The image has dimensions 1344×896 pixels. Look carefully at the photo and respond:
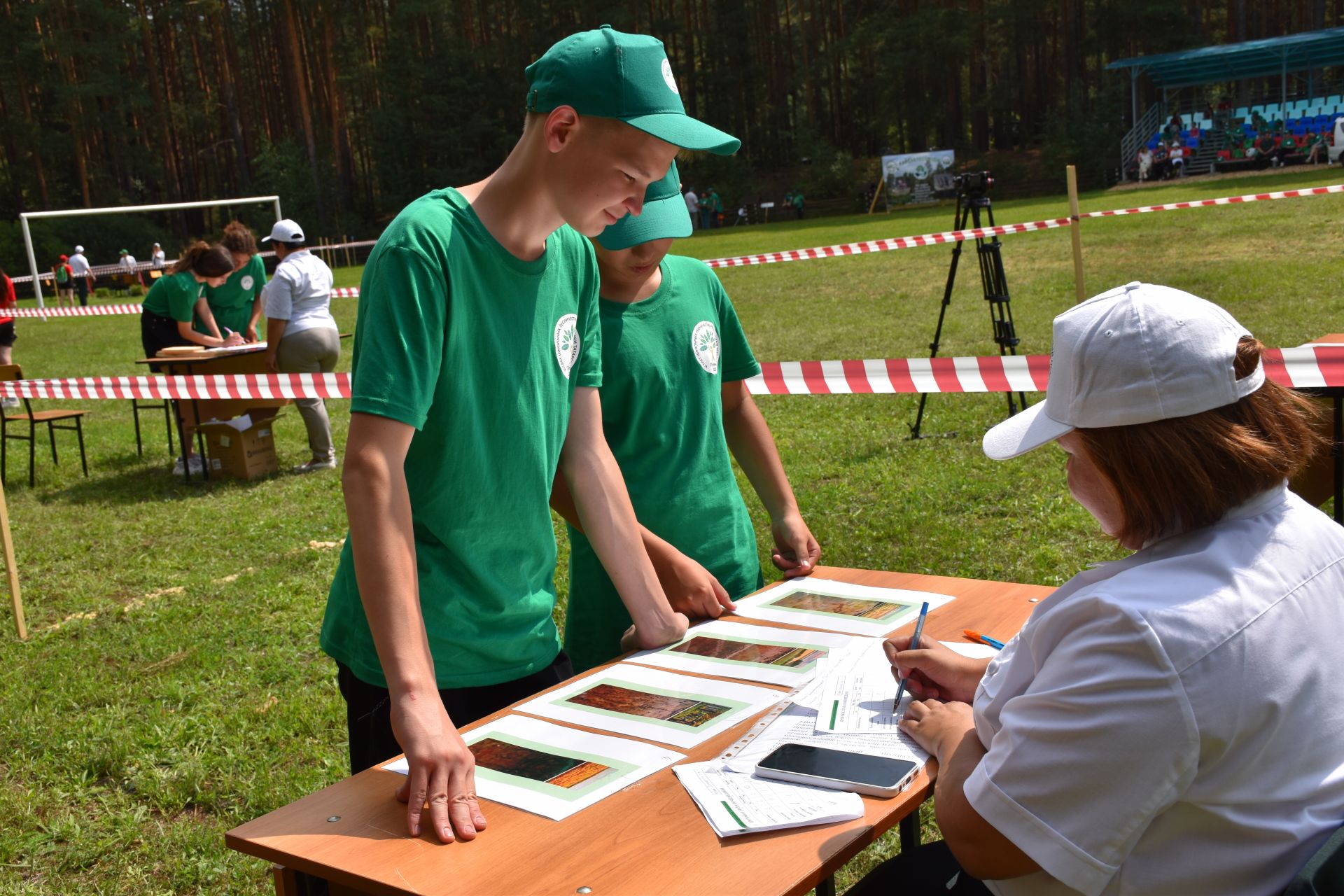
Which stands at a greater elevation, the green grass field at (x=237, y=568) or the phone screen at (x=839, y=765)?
the phone screen at (x=839, y=765)

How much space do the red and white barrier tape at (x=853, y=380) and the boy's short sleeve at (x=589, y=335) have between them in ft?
2.76

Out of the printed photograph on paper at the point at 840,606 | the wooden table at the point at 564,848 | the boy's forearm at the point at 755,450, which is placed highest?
the boy's forearm at the point at 755,450

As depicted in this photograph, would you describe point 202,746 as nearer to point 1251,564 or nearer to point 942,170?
point 1251,564

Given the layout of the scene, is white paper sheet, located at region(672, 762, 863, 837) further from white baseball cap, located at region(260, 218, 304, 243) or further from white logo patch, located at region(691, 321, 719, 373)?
white baseball cap, located at region(260, 218, 304, 243)

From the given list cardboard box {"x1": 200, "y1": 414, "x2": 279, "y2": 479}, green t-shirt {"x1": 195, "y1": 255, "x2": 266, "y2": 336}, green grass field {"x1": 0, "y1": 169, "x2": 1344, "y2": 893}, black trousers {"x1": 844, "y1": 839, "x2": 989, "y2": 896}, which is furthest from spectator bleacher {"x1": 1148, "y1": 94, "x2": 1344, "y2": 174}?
black trousers {"x1": 844, "y1": 839, "x2": 989, "y2": 896}

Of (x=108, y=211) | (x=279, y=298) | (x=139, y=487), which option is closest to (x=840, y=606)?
(x=279, y=298)

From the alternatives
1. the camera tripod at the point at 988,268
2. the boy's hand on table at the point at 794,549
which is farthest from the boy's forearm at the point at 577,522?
the camera tripod at the point at 988,268

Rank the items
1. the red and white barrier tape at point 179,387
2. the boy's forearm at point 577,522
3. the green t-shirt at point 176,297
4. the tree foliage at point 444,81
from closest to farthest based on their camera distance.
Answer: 1. the boy's forearm at point 577,522
2. the red and white barrier tape at point 179,387
3. the green t-shirt at point 176,297
4. the tree foliage at point 444,81

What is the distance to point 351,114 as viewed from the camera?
59312mm

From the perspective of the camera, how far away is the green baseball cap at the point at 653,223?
250 centimetres

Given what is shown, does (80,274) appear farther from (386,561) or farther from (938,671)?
(938,671)

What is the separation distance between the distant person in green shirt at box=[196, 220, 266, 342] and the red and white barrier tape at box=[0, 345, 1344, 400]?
1173mm

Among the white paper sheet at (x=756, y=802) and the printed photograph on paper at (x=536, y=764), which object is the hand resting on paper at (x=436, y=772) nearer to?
the printed photograph on paper at (x=536, y=764)

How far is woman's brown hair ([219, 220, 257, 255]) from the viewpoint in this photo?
988 centimetres
